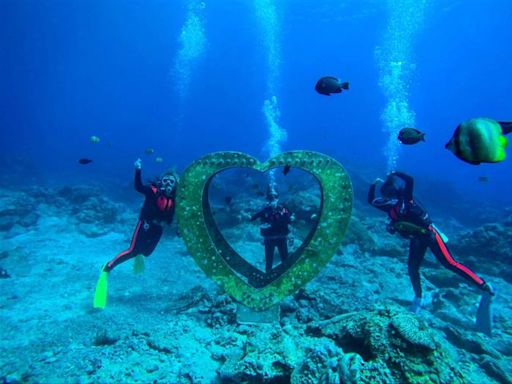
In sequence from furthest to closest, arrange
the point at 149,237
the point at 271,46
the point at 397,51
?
the point at 271,46 → the point at 397,51 → the point at 149,237

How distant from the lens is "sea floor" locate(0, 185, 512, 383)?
298cm

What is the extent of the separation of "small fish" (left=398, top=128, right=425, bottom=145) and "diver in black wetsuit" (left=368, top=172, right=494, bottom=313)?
64cm

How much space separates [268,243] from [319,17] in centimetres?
5893

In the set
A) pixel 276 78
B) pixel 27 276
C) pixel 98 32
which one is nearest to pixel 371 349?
pixel 27 276

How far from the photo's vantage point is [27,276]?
728 centimetres

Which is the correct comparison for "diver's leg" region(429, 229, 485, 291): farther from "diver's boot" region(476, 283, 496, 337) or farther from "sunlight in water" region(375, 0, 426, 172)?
"sunlight in water" region(375, 0, 426, 172)

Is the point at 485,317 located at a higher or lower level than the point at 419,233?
lower

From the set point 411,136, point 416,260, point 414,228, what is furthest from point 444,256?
point 411,136

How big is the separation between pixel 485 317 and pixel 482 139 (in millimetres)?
5150

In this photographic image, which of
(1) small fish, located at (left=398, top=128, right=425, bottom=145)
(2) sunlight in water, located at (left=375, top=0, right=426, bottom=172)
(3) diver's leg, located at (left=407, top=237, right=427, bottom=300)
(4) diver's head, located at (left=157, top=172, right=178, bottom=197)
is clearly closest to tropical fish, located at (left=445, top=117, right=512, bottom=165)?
(1) small fish, located at (left=398, top=128, right=425, bottom=145)

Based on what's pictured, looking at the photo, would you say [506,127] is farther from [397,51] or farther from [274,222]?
[397,51]

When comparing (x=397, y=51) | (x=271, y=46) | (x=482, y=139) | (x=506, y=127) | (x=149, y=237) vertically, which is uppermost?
(x=271, y=46)

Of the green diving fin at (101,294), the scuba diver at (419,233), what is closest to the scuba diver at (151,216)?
the green diving fin at (101,294)

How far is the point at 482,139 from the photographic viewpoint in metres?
2.26
